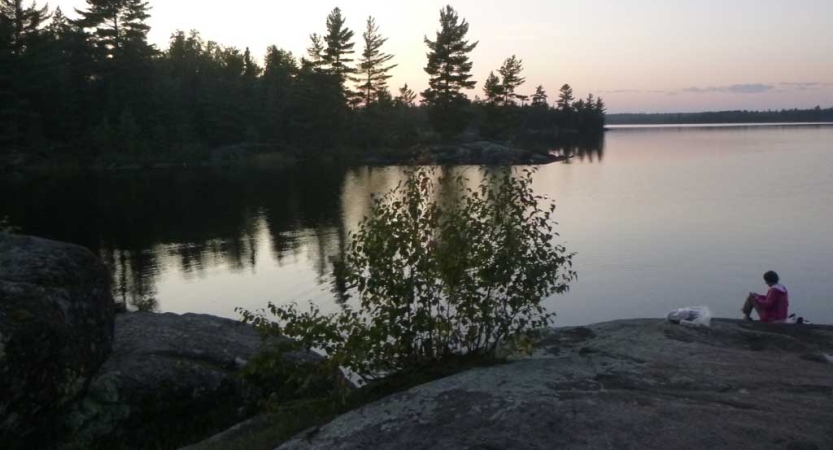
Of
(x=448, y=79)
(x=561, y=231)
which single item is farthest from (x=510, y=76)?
(x=561, y=231)

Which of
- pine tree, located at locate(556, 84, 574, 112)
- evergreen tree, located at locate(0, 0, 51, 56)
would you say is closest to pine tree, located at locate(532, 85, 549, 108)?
pine tree, located at locate(556, 84, 574, 112)

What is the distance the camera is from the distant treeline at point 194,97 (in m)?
68.2

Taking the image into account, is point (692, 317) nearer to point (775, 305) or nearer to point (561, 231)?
point (775, 305)

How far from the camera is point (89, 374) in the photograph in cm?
896

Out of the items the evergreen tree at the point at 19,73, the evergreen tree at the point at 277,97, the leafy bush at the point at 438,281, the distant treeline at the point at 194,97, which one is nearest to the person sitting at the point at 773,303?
the leafy bush at the point at 438,281

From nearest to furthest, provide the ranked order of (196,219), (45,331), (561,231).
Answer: (45,331) → (561,231) → (196,219)

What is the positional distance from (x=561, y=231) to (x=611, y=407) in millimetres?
25941

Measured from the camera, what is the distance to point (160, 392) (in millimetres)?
9953

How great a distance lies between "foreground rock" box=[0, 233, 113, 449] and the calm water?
36.8 feet

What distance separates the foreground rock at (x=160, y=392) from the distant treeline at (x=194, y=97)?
5361 centimetres

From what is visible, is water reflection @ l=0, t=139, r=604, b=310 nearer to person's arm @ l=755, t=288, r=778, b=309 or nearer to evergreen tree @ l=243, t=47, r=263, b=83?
person's arm @ l=755, t=288, r=778, b=309

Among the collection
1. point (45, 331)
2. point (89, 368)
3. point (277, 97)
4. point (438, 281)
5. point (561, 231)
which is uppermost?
point (277, 97)

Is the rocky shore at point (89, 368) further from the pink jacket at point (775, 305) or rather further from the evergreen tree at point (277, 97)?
the evergreen tree at point (277, 97)

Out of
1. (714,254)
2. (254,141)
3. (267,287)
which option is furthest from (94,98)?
(714,254)
